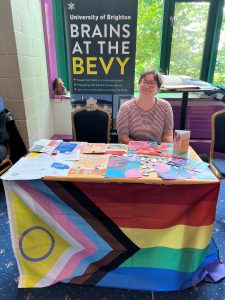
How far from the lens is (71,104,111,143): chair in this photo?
2303 mm

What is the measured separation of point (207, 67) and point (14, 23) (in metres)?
2.71

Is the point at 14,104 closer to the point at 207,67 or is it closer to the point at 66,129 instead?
the point at 66,129

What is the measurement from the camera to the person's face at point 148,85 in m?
1.98

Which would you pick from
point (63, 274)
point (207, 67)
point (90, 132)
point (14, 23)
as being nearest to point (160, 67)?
point (207, 67)

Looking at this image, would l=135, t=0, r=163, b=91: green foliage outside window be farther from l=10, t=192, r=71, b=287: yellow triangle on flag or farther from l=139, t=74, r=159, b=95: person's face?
l=10, t=192, r=71, b=287: yellow triangle on flag

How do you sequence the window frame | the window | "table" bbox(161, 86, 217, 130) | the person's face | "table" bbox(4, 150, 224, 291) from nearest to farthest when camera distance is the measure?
1. "table" bbox(4, 150, 224, 291)
2. the person's face
3. "table" bbox(161, 86, 217, 130)
4. the window frame
5. the window

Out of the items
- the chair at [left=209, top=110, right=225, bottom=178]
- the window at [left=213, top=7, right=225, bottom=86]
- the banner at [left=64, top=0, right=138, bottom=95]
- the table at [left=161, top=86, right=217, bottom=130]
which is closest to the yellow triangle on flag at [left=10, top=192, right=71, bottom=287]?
the chair at [left=209, top=110, right=225, bottom=178]

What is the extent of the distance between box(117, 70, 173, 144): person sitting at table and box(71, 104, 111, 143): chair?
250 mm

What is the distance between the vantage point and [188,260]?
4.36ft

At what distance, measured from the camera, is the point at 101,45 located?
8.37 ft

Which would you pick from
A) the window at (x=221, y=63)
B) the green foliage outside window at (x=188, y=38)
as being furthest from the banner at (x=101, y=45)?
the window at (x=221, y=63)

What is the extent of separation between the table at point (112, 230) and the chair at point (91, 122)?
116 cm

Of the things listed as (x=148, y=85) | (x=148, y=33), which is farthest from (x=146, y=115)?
(x=148, y=33)

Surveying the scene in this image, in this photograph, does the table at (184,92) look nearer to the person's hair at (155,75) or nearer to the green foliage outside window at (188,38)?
the person's hair at (155,75)
